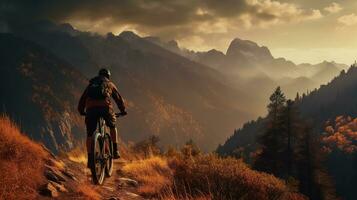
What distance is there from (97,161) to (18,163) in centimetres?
206

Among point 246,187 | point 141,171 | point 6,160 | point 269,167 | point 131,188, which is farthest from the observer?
point 269,167

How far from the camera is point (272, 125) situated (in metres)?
46.2

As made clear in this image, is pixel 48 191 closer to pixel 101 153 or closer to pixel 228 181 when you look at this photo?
pixel 101 153

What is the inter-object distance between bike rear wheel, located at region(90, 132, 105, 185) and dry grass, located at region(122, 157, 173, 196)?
129 cm

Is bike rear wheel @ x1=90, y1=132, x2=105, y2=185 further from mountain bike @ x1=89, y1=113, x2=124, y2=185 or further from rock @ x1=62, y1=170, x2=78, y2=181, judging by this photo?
rock @ x1=62, y1=170, x2=78, y2=181

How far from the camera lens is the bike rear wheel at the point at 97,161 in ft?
33.2

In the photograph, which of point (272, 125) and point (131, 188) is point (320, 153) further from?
point (131, 188)

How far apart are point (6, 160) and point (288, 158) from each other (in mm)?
40175

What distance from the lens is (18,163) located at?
355 inches

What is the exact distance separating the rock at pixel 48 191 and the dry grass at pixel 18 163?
15cm

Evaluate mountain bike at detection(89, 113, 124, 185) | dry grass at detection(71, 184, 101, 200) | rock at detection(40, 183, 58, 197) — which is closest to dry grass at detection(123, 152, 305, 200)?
mountain bike at detection(89, 113, 124, 185)

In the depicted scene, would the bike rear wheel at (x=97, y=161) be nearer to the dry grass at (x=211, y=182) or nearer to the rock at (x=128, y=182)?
the dry grass at (x=211, y=182)

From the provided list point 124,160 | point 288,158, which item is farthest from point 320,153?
point 124,160

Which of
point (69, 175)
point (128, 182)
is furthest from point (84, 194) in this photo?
point (128, 182)
